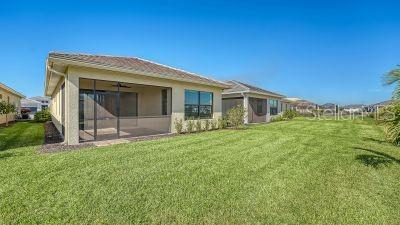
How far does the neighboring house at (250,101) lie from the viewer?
23062mm

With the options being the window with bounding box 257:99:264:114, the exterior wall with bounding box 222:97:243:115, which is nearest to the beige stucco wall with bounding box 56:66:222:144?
the exterior wall with bounding box 222:97:243:115

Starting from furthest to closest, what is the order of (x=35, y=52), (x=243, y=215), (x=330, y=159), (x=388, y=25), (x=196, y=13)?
(x=35, y=52), (x=196, y=13), (x=388, y=25), (x=330, y=159), (x=243, y=215)

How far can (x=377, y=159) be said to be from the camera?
312 inches

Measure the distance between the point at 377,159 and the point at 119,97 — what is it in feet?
41.6

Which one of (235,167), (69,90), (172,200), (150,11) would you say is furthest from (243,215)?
(150,11)

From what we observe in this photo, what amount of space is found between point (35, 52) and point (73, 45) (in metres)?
4.79

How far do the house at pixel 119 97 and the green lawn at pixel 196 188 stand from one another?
123 inches

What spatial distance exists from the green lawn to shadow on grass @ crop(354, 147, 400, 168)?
0.04m

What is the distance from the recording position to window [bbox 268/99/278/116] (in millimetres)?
28656

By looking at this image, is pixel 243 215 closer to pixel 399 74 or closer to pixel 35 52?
pixel 399 74

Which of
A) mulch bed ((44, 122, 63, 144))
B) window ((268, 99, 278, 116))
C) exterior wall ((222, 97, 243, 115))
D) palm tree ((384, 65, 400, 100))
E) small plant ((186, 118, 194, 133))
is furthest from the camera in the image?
window ((268, 99, 278, 116))

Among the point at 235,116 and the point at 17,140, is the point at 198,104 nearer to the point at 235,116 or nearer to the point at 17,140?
the point at 235,116

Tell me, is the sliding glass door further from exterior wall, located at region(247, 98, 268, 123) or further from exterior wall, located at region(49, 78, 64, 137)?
exterior wall, located at region(247, 98, 268, 123)

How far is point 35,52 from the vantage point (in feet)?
69.7
